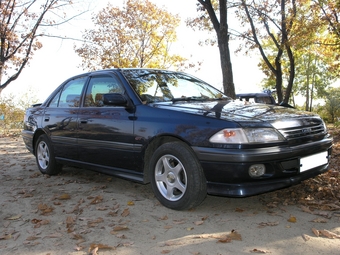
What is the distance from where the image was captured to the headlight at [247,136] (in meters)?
3.05

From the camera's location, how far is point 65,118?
4.99m

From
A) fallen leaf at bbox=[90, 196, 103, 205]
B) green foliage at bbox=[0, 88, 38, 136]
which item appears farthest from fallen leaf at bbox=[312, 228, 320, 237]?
green foliage at bbox=[0, 88, 38, 136]

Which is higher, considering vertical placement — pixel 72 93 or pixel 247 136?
pixel 72 93

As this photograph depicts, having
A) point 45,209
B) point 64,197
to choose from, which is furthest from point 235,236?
point 64,197

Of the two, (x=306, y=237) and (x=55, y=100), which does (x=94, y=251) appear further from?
(x=55, y=100)

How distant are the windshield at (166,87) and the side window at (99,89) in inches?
7.9

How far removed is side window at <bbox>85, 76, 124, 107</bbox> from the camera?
14.2 feet

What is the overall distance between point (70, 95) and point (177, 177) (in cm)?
261

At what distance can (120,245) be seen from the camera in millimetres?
2734

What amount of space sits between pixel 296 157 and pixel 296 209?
576 millimetres

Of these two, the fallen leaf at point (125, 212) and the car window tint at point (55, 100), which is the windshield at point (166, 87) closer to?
the fallen leaf at point (125, 212)

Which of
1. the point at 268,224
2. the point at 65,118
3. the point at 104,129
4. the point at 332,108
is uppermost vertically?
the point at 65,118

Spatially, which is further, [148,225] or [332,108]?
[332,108]

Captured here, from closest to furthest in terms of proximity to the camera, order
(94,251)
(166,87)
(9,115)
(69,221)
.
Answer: (94,251) → (69,221) → (166,87) → (9,115)
